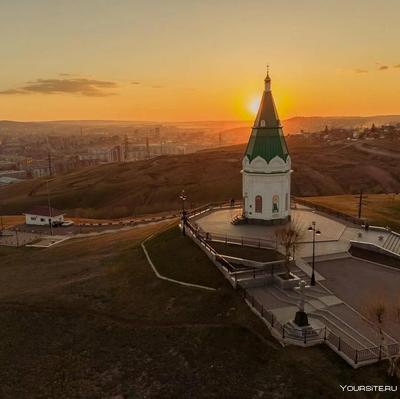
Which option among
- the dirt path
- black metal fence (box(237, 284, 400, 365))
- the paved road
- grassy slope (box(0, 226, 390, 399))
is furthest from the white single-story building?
the dirt path

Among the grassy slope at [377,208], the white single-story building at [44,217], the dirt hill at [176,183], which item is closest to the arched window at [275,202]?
the grassy slope at [377,208]

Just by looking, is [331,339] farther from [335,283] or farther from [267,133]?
[267,133]

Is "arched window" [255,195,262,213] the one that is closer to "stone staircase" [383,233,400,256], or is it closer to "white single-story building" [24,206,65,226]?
"stone staircase" [383,233,400,256]

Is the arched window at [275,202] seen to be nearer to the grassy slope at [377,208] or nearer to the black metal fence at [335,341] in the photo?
the grassy slope at [377,208]

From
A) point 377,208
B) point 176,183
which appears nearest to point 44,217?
point 377,208

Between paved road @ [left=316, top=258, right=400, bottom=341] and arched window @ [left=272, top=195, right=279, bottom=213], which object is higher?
arched window @ [left=272, top=195, right=279, bottom=213]
